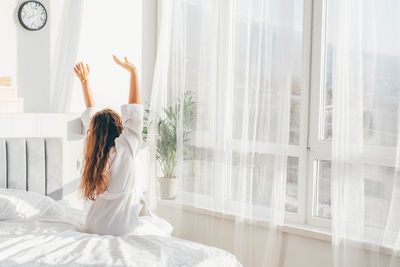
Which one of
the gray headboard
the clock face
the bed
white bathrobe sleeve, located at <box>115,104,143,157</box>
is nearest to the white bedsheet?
the bed

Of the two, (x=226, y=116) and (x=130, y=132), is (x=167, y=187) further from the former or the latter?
(x=130, y=132)

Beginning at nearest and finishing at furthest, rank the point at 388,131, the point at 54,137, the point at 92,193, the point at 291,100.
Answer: the point at 92,193
the point at 388,131
the point at 291,100
the point at 54,137

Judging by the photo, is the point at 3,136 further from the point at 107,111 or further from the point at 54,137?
the point at 107,111

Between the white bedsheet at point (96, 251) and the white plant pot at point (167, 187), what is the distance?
145 cm

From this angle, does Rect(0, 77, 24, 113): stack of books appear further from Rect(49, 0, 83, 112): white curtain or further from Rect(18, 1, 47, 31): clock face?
Rect(18, 1, 47, 31): clock face

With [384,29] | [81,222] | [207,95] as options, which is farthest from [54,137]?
[384,29]

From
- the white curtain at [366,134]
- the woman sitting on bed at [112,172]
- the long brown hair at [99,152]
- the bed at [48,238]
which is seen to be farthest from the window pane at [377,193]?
the long brown hair at [99,152]

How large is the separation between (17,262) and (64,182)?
1638 millimetres

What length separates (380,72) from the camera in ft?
8.32

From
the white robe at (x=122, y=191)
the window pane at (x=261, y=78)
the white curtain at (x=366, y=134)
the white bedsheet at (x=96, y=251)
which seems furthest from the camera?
the window pane at (x=261, y=78)

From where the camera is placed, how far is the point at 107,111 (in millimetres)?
2303

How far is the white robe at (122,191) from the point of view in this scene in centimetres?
223

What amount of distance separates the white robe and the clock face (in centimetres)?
134

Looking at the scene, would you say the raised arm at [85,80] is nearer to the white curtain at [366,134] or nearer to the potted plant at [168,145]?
the potted plant at [168,145]
